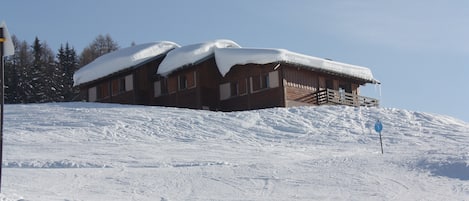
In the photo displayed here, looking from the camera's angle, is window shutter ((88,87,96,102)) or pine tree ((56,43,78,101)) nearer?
window shutter ((88,87,96,102))

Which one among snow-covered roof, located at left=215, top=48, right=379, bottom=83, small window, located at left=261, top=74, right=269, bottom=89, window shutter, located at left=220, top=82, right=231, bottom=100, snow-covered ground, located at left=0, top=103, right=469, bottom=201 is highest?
snow-covered roof, located at left=215, top=48, right=379, bottom=83

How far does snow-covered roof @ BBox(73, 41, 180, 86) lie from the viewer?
35947mm

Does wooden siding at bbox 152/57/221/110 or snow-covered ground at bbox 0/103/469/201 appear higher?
wooden siding at bbox 152/57/221/110

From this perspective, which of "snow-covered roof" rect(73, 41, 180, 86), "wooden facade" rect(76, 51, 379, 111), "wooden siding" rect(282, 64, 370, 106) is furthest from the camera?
"snow-covered roof" rect(73, 41, 180, 86)

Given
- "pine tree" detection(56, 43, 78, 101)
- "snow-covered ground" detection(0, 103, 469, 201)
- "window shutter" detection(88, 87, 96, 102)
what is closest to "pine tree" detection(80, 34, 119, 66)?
"pine tree" detection(56, 43, 78, 101)

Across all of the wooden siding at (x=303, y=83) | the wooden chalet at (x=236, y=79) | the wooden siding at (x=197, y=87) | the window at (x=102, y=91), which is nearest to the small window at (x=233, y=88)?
the wooden chalet at (x=236, y=79)

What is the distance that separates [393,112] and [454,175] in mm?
15531

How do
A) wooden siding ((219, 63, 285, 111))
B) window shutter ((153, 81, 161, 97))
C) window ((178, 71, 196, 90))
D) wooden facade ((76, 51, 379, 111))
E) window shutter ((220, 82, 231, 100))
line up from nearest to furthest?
wooden siding ((219, 63, 285, 111)), wooden facade ((76, 51, 379, 111)), window shutter ((220, 82, 231, 100)), window ((178, 71, 196, 90)), window shutter ((153, 81, 161, 97))

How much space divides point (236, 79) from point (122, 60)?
671 centimetres

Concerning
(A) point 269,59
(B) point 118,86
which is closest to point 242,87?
(A) point 269,59

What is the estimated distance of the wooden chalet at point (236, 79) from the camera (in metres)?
32.1

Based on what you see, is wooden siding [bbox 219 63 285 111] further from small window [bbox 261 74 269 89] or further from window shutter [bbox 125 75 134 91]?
window shutter [bbox 125 75 134 91]

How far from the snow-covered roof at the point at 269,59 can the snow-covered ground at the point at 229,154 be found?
4.26 metres

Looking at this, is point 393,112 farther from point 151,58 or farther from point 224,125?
Result: point 151,58
